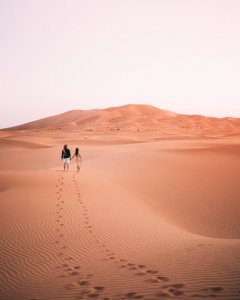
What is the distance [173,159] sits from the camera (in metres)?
22.2

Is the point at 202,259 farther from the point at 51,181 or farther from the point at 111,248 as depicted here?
the point at 51,181

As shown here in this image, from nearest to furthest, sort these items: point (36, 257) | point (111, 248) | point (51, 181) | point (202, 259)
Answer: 1. point (202, 259)
2. point (36, 257)
3. point (111, 248)
4. point (51, 181)

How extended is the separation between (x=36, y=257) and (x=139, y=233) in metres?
2.99

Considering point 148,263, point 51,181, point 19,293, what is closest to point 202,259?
point 148,263

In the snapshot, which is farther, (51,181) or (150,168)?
(150,168)

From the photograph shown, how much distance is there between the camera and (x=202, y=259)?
589cm

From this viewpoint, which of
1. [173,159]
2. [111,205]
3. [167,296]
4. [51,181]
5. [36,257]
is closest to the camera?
[167,296]

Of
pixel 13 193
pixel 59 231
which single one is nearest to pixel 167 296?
pixel 59 231

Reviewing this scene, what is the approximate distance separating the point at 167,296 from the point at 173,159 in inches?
710

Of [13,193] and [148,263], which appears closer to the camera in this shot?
[148,263]

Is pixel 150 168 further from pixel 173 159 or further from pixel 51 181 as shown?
pixel 51 181

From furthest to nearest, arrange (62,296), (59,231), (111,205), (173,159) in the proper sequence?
(173,159) → (111,205) → (59,231) → (62,296)

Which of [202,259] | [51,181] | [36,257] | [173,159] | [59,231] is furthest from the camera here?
[173,159]

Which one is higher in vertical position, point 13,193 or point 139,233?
point 13,193
